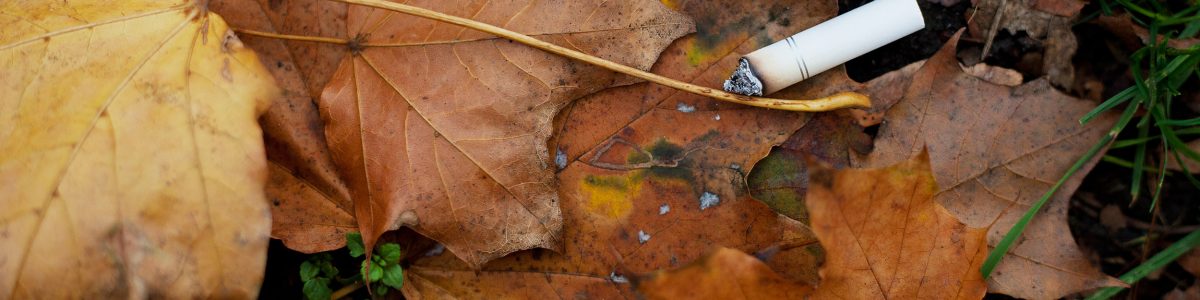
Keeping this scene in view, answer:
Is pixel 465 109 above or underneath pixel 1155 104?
above

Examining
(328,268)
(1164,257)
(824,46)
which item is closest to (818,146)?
(824,46)

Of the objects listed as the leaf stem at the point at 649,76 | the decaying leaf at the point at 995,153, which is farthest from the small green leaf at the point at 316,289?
the decaying leaf at the point at 995,153

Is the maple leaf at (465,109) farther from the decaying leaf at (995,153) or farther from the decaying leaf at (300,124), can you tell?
the decaying leaf at (995,153)

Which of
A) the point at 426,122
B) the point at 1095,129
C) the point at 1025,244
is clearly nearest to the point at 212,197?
the point at 426,122

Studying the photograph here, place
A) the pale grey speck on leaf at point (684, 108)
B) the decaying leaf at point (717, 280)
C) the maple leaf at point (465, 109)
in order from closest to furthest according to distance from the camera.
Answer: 1. the decaying leaf at point (717, 280)
2. the maple leaf at point (465, 109)
3. the pale grey speck on leaf at point (684, 108)

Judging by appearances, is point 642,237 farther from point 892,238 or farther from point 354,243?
point 354,243

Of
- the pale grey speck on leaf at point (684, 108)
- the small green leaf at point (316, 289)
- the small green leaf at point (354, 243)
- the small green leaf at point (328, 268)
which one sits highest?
the pale grey speck on leaf at point (684, 108)

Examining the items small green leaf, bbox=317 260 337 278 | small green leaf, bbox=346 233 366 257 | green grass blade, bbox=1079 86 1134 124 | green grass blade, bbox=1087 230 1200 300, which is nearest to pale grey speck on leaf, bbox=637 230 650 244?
small green leaf, bbox=346 233 366 257
